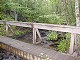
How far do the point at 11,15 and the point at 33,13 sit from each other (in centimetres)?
218

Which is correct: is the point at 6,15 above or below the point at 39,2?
below

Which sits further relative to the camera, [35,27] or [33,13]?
[33,13]

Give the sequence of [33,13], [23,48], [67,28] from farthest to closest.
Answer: [33,13]
[23,48]
[67,28]

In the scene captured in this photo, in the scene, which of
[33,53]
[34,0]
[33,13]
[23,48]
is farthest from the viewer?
[34,0]

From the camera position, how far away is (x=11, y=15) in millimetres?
10969

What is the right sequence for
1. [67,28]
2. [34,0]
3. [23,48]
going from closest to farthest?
[67,28]
[23,48]
[34,0]

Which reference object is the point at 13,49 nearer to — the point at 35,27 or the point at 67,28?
the point at 35,27

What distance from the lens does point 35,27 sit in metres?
5.52

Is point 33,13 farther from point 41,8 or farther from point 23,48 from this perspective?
point 23,48

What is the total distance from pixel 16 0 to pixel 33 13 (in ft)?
6.35

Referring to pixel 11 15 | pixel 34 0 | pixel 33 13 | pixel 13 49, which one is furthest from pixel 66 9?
pixel 11 15

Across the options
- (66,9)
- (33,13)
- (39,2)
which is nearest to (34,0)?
(39,2)

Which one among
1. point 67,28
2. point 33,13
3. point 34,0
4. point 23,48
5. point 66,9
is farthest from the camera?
point 34,0

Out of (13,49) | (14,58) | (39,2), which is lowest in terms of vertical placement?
(14,58)
